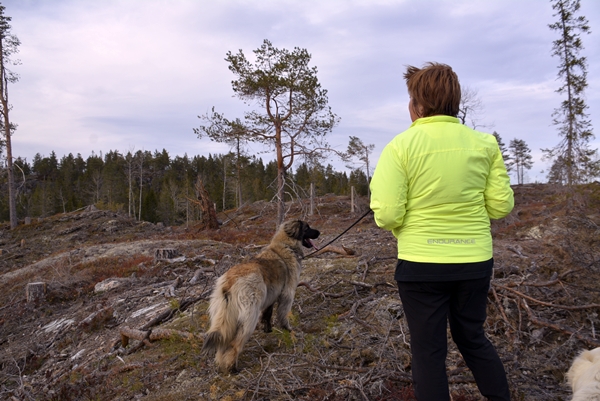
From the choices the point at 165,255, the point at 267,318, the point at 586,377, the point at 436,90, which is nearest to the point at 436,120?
the point at 436,90

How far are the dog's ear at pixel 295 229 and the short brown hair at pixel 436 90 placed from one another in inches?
111

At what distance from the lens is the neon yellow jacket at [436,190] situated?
1858 millimetres

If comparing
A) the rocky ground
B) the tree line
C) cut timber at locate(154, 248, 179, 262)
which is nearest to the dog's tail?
the rocky ground

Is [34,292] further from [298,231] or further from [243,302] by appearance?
[243,302]

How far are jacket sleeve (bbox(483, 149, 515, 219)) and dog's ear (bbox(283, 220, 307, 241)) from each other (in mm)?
2813

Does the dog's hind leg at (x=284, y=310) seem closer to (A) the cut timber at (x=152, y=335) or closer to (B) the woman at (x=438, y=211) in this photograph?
(A) the cut timber at (x=152, y=335)

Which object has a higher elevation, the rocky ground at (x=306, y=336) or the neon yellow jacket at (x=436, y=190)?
the neon yellow jacket at (x=436, y=190)

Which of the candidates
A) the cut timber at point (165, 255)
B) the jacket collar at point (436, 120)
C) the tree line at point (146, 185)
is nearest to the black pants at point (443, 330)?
the jacket collar at point (436, 120)

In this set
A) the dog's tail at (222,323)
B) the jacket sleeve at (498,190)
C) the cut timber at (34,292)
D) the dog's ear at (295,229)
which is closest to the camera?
the jacket sleeve at (498,190)

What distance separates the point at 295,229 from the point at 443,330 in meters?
2.78

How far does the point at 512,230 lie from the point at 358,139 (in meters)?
29.3

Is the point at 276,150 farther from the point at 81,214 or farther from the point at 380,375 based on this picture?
the point at 81,214

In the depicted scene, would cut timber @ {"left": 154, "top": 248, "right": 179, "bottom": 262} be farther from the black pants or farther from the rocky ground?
the black pants

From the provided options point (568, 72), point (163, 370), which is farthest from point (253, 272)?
point (568, 72)
